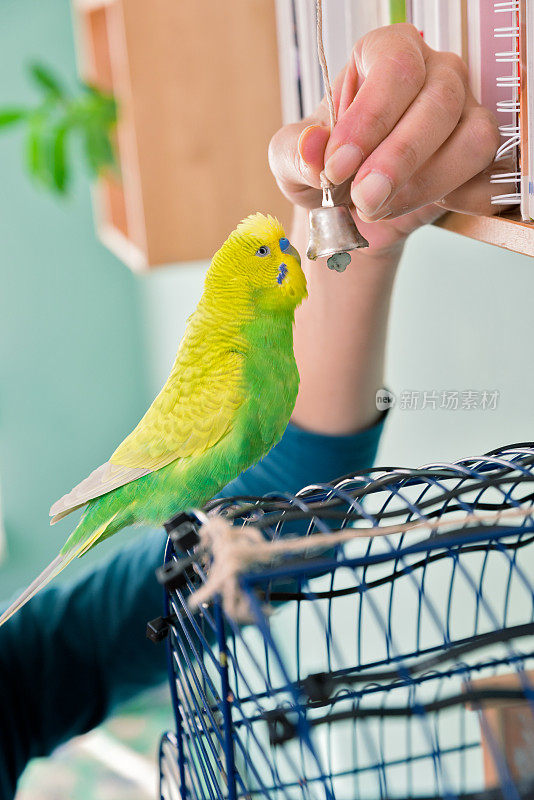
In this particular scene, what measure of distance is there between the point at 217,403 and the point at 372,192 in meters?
0.15

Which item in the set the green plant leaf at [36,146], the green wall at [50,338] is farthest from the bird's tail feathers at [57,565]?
the green wall at [50,338]

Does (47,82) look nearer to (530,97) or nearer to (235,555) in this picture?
(530,97)

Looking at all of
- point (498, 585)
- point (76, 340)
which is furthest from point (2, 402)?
point (498, 585)

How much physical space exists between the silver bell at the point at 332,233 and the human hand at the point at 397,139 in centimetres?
3

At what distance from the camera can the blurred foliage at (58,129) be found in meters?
1.84

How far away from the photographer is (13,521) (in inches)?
98.1

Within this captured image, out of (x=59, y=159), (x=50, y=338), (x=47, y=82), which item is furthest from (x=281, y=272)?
(x=50, y=338)

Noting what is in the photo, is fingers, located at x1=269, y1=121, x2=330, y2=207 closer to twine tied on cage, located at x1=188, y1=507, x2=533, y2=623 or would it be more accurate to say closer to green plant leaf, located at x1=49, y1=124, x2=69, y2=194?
twine tied on cage, located at x1=188, y1=507, x2=533, y2=623

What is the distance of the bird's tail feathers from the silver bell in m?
0.20

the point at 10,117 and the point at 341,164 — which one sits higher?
the point at 10,117

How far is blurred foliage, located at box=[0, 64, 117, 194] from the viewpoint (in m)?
1.84

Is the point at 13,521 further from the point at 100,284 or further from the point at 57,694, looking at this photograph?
the point at 57,694

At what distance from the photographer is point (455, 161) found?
1.63 ft

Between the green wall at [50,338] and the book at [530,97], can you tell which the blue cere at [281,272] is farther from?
the green wall at [50,338]
